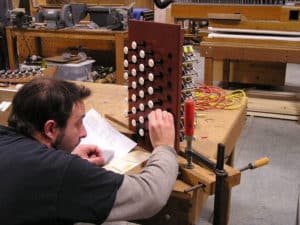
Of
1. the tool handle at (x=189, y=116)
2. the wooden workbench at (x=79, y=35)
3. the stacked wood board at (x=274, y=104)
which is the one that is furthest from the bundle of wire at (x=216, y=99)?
the stacked wood board at (x=274, y=104)

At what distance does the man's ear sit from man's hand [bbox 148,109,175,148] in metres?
0.28

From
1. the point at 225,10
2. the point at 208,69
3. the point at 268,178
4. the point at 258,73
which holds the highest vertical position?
the point at 225,10

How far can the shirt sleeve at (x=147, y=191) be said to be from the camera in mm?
858

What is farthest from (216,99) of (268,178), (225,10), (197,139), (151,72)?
(225,10)

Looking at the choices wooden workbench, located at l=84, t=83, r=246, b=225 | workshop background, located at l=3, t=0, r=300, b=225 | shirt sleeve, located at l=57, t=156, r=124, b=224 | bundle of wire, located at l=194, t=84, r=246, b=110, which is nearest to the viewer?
shirt sleeve, located at l=57, t=156, r=124, b=224

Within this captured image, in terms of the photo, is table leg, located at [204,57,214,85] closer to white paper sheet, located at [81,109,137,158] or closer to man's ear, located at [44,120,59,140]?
white paper sheet, located at [81,109,137,158]

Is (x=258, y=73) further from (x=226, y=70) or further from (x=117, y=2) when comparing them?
(x=117, y=2)

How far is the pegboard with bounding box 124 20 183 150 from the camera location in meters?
1.09

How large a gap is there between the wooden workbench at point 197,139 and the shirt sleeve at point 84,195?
248mm

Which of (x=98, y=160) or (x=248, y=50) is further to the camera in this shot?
(x=248, y=50)

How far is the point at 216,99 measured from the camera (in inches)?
63.1

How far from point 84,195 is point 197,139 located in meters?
0.54

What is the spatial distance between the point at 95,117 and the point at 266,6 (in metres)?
2.65

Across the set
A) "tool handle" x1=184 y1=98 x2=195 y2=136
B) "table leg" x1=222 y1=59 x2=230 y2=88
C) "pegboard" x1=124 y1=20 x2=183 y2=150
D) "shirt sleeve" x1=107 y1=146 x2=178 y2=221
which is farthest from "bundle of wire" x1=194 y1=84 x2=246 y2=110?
"table leg" x1=222 y1=59 x2=230 y2=88
